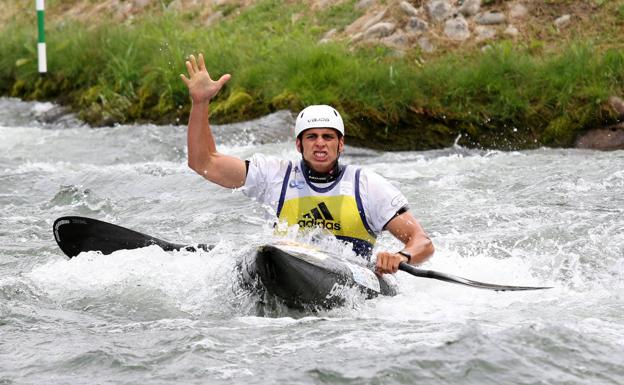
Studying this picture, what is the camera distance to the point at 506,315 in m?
6.47

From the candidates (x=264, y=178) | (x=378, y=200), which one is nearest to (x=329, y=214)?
(x=378, y=200)

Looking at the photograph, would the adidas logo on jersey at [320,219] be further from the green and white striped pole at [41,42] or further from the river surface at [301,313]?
the green and white striped pole at [41,42]

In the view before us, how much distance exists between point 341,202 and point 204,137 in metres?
0.94

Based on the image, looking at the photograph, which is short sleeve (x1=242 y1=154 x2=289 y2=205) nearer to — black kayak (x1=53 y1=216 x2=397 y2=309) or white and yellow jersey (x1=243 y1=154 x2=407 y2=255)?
white and yellow jersey (x1=243 y1=154 x2=407 y2=255)

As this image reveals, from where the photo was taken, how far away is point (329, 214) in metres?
7.02

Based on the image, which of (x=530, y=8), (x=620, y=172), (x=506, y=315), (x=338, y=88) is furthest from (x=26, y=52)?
(x=506, y=315)

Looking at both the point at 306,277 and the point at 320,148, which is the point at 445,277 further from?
the point at 320,148

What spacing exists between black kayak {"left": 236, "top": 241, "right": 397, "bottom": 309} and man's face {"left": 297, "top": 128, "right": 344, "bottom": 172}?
2.02ft

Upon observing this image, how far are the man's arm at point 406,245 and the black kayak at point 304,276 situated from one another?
18 centimetres

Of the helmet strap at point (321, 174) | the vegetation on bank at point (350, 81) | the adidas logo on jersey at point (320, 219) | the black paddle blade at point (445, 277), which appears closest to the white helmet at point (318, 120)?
the helmet strap at point (321, 174)

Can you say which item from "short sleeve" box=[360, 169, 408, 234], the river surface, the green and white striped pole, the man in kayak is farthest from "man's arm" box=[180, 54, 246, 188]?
the green and white striped pole

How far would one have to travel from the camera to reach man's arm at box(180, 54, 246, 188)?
668 cm

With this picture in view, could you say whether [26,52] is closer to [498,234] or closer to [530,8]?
[530,8]

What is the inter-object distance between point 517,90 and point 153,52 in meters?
5.44
